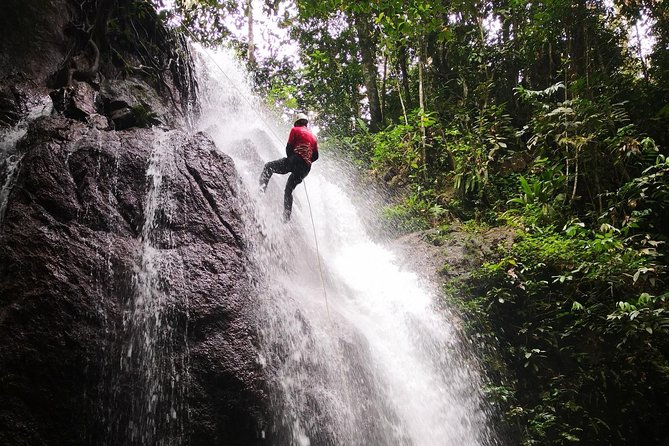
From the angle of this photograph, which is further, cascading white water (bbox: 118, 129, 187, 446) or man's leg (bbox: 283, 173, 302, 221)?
man's leg (bbox: 283, 173, 302, 221)

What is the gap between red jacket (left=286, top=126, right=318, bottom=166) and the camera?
658cm

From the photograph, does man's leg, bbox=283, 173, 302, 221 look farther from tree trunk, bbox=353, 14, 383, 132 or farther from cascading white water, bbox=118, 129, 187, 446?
tree trunk, bbox=353, 14, 383, 132

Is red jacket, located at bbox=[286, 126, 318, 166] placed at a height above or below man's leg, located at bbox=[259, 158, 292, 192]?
above

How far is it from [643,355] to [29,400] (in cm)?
691

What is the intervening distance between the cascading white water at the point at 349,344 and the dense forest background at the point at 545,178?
62 centimetres

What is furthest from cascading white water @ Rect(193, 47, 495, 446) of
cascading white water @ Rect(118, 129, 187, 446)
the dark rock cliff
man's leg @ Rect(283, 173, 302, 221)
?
cascading white water @ Rect(118, 129, 187, 446)

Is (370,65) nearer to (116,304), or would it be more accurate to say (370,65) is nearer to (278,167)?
(278,167)

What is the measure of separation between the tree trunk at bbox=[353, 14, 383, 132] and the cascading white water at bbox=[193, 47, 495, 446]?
181 inches

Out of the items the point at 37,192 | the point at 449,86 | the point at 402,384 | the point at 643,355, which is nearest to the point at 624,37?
the point at 449,86

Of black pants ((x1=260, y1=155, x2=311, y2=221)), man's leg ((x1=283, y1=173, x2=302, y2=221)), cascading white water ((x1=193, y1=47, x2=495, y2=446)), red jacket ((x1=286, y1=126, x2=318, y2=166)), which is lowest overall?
cascading white water ((x1=193, y1=47, x2=495, y2=446))

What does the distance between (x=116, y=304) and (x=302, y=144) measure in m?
3.91

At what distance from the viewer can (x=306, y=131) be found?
6699 millimetres

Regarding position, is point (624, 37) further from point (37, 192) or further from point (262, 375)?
point (37, 192)

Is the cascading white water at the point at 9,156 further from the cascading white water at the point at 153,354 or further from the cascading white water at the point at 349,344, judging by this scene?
the cascading white water at the point at 349,344
